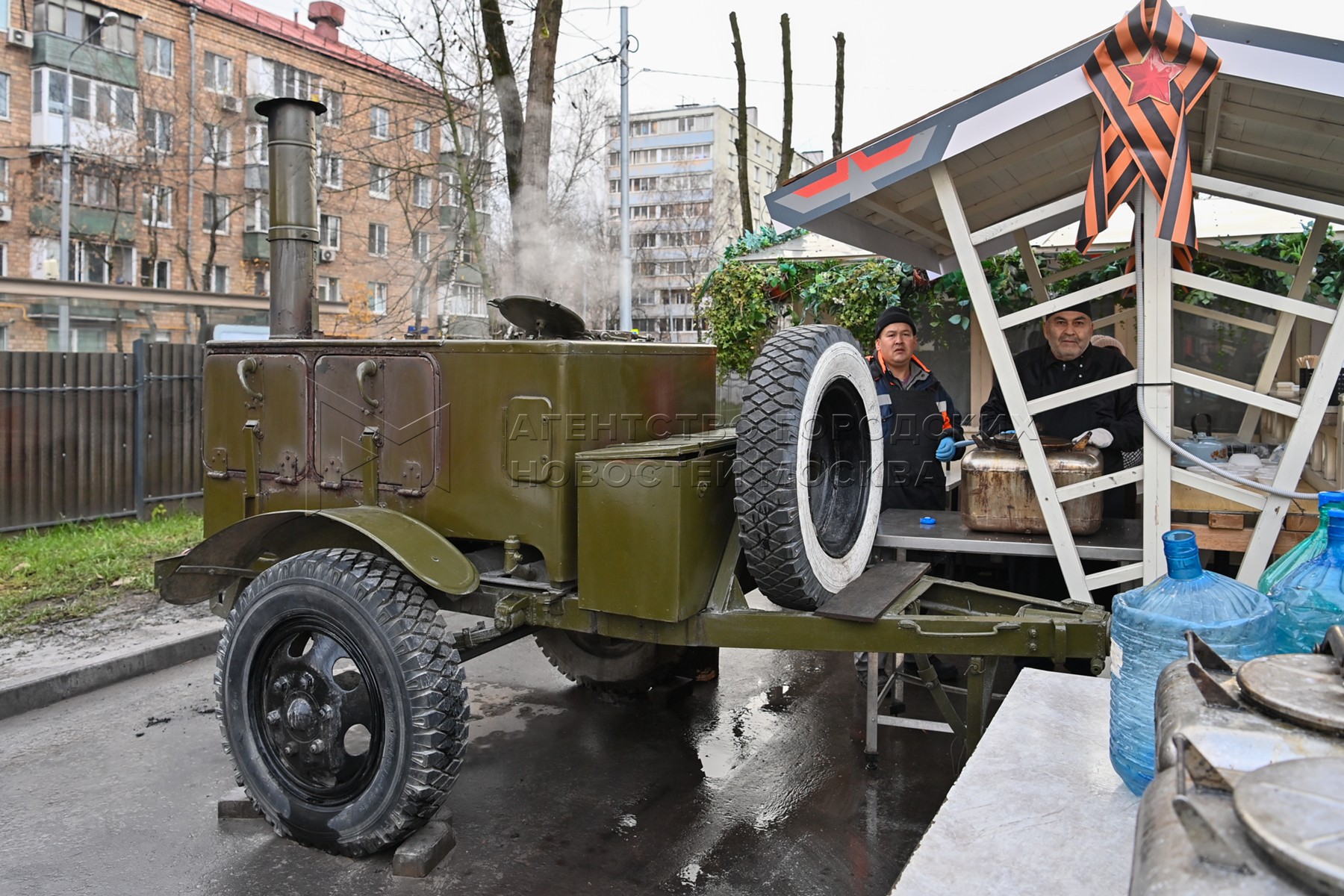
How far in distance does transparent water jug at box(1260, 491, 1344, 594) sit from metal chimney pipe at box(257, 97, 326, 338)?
Answer: 4952mm

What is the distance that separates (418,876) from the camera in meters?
3.53

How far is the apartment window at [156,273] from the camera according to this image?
96.1 ft

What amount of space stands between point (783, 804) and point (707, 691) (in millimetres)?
1510

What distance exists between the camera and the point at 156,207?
94.8ft

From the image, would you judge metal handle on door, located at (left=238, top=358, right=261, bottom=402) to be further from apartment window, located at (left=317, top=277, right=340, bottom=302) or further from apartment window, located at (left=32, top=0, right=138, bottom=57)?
apartment window, located at (left=32, top=0, right=138, bottom=57)

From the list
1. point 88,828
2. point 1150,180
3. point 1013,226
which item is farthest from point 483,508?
point 1150,180

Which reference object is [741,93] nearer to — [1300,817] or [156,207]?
[1300,817]

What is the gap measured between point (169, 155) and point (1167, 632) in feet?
103

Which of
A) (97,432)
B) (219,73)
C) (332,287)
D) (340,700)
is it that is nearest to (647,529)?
(340,700)

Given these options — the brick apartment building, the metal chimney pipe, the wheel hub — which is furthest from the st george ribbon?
the brick apartment building

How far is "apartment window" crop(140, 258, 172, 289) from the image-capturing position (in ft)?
96.1

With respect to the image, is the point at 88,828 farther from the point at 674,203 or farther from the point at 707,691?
the point at 674,203

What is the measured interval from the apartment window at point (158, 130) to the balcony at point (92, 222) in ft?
6.85

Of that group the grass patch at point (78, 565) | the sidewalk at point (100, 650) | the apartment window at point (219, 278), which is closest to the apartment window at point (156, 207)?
the apartment window at point (219, 278)
